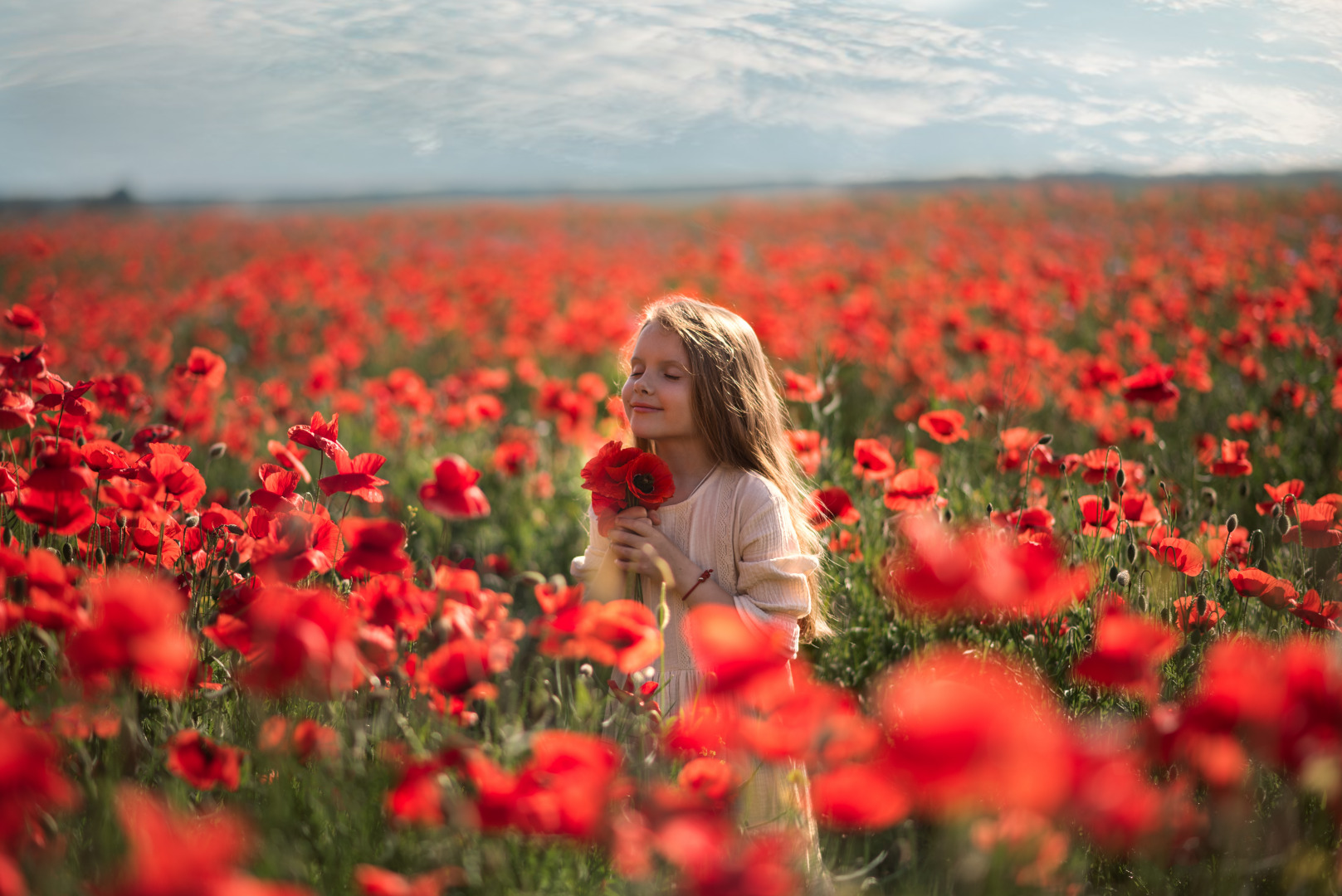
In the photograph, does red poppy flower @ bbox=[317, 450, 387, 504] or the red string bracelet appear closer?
red poppy flower @ bbox=[317, 450, 387, 504]

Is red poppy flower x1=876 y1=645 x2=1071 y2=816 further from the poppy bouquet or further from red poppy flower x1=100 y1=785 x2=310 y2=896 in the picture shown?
the poppy bouquet

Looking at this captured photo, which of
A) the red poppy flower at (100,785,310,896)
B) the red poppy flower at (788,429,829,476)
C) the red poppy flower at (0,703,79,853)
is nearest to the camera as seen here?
the red poppy flower at (100,785,310,896)

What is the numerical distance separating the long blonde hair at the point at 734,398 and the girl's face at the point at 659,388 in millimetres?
23

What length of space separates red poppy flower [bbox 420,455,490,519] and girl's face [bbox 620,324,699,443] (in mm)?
677

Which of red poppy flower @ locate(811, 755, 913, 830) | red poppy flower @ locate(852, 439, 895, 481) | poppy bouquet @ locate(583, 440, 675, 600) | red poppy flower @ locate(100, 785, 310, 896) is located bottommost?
red poppy flower @ locate(852, 439, 895, 481)

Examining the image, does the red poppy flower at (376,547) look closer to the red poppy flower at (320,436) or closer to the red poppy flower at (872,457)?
the red poppy flower at (320,436)

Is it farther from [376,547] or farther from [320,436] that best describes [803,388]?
[376,547]

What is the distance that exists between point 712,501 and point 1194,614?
4.07 feet

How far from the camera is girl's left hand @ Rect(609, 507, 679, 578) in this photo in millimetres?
2016

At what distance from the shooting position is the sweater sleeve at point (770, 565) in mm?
2092

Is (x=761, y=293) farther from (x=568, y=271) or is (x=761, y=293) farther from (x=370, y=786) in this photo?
(x=370, y=786)

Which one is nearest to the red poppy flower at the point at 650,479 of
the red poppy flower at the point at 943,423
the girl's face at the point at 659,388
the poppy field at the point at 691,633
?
the girl's face at the point at 659,388

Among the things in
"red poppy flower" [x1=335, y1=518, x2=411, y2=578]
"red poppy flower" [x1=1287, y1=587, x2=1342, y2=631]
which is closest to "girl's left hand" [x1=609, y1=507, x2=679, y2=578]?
"red poppy flower" [x1=335, y1=518, x2=411, y2=578]

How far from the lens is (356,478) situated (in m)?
1.71
